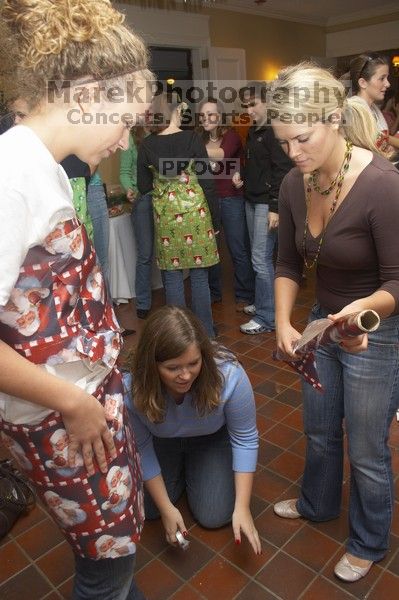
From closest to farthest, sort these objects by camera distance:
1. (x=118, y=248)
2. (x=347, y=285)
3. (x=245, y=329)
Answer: (x=347, y=285) < (x=245, y=329) < (x=118, y=248)

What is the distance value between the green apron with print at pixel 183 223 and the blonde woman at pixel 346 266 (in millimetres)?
1453

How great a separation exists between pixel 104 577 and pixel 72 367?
0.46 meters

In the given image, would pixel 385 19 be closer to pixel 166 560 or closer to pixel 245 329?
pixel 245 329

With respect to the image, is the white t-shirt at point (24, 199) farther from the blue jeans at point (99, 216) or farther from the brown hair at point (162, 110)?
the brown hair at point (162, 110)

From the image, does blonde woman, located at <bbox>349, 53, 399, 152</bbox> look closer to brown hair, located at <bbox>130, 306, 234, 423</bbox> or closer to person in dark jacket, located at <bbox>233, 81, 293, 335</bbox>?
person in dark jacket, located at <bbox>233, 81, 293, 335</bbox>

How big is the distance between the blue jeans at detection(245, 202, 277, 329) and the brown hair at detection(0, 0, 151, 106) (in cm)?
255

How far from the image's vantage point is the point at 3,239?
2.04 ft

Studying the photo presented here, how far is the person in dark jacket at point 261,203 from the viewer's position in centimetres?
309

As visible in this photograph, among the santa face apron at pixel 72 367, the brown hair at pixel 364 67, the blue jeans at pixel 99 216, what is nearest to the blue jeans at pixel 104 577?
the santa face apron at pixel 72 367

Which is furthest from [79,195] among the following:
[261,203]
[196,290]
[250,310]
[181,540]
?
[250,310]

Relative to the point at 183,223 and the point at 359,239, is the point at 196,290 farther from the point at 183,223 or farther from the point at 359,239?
the point at 359,239

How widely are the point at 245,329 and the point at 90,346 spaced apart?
2.57 m

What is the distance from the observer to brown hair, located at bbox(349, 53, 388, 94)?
2648 mm

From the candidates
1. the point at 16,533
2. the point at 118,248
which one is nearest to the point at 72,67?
the point at 16,533
